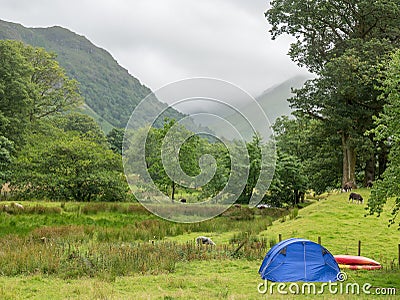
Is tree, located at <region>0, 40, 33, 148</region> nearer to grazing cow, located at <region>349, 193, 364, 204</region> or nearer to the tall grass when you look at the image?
the tall grass

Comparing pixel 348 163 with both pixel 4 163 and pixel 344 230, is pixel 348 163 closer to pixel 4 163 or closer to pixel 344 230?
pixel 344 230

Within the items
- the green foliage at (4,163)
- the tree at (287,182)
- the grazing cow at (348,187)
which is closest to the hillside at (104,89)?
the tree at (287,182)

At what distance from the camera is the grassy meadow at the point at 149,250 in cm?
909

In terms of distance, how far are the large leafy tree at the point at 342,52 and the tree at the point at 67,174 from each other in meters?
12.5

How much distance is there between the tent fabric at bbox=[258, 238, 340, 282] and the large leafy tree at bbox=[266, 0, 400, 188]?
14639mm

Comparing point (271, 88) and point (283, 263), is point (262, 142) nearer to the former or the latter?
point (271, 88)

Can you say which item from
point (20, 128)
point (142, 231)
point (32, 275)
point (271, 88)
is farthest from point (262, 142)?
point (32, 275)

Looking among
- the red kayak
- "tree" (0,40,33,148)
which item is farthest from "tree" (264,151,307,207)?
"tree" (0,40,33,148)

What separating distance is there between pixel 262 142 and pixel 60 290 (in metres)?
23.8

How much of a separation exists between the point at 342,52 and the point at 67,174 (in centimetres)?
1827

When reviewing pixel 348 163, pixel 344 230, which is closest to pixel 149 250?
pixel 344 230

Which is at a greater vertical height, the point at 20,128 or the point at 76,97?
the point at 76,97

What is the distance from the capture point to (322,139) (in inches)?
1173

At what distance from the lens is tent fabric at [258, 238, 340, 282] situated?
34.7ft
